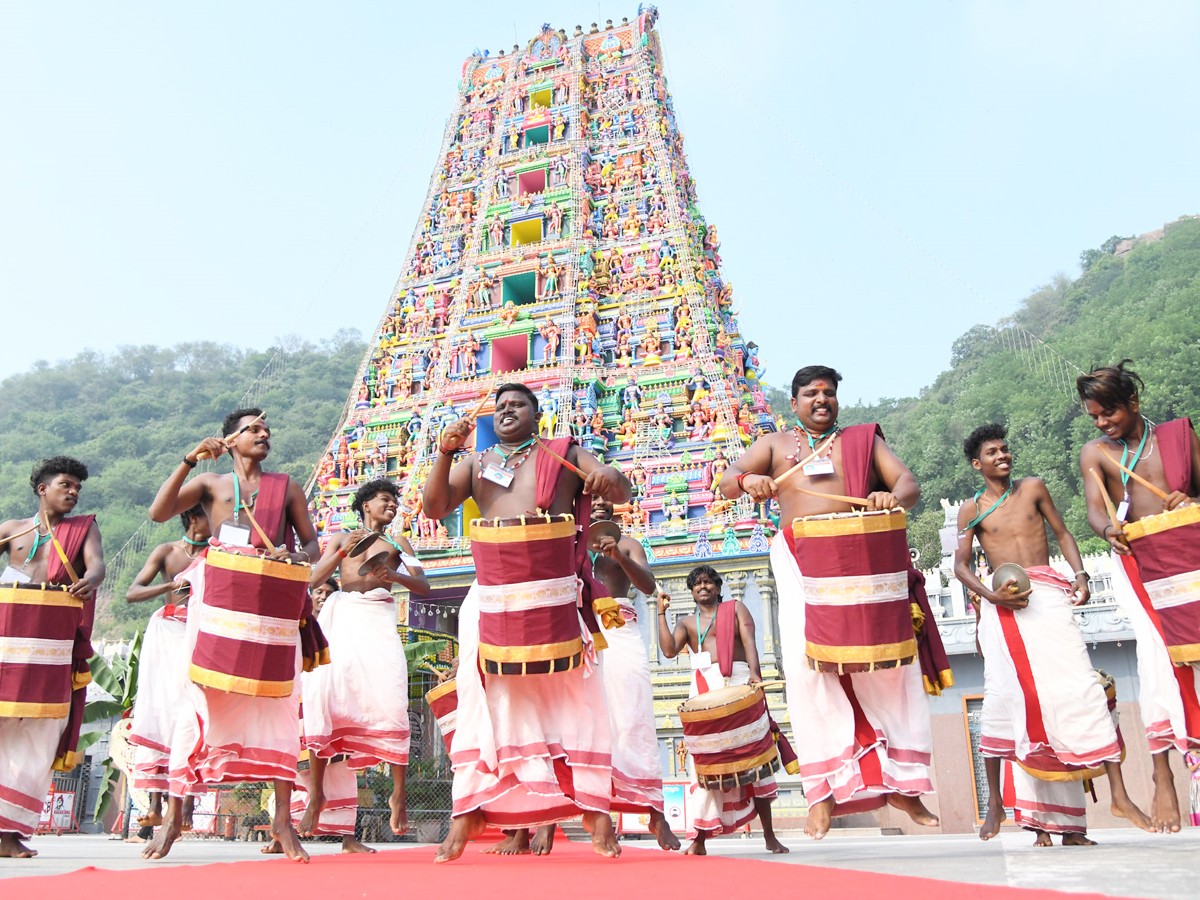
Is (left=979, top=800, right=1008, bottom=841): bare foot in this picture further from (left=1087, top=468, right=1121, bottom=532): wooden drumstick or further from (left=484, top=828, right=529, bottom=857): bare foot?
(left=484, top=828, right=529, bottom=857): bare foot

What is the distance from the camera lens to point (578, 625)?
4207 millimetres

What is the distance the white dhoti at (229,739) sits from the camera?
15.0 ft

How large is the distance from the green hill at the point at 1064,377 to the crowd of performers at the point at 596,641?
1097 inches

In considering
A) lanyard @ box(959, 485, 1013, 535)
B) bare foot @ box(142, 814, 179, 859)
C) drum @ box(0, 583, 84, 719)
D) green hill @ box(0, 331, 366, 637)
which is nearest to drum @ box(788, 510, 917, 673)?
lanyard @ box(959, 485, 1013, 535)

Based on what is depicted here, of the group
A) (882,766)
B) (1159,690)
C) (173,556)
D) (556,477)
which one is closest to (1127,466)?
(1159,690)

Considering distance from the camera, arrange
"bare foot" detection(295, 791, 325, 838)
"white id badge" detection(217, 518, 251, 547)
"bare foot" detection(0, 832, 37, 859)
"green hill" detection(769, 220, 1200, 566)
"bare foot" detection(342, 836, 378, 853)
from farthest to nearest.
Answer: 1. "green hill" detection(769, 220, 1200, 566)
2. "bare foot" detection(295, 791, 325, 838)
3. "bare foot" detection(342, 836, 378, 853)
4. "bare foot" detection(0, 832, 37, 859)
5. "white id badge" detection(217, 518, 251, 547)

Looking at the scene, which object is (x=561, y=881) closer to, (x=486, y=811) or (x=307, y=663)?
(x=486, y=811)

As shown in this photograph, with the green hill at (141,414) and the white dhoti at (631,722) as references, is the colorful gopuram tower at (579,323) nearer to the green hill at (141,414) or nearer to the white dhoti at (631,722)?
the white dhoti at (631,722)

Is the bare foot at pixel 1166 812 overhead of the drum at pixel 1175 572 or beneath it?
beneath

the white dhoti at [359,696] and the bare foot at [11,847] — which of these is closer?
the bare foot at [11,847]

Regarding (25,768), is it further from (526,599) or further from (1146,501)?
(1146,501)

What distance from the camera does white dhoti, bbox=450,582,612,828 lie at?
4.09m

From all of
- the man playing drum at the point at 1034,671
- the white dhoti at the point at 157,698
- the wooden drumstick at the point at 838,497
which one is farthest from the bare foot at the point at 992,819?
the white dhoti at the point at 157,698

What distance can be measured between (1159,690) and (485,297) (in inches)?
755
